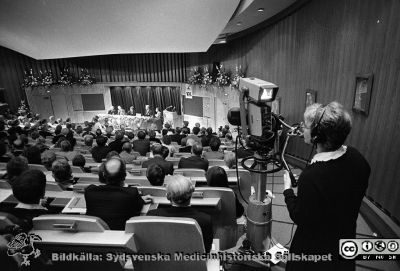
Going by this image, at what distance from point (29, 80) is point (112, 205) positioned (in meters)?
13.6

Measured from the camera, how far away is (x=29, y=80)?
12320mm

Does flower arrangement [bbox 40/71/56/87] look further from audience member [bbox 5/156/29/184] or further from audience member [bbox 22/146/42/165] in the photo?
audience member [bbox 5/156/29/184]

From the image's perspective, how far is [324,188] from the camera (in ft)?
4.06

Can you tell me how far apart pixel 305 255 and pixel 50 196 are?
2.51 m

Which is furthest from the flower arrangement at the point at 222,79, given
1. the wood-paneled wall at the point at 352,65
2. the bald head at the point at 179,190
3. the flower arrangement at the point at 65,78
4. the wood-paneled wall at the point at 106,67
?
the bald head at the point at 179,190

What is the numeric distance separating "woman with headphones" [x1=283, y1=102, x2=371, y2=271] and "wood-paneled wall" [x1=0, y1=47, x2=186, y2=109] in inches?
485

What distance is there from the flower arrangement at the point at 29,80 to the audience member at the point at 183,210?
13.6 m

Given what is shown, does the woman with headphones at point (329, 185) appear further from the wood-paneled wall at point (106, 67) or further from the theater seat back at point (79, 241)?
the wood-paneled wall at point (106, 67)

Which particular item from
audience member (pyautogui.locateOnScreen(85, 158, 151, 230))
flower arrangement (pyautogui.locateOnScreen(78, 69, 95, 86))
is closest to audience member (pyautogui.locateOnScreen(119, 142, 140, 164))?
audience member (pyautogui.locateOnScreen(85, 158, 151, 230))

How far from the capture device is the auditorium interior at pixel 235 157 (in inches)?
54.3

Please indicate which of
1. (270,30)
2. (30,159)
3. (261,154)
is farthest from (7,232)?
(270,30)

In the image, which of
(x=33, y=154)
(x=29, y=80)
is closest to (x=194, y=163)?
(x=33, y=154)

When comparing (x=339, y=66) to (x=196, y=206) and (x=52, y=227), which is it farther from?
(x=52, y=227)

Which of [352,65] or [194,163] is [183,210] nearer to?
[194,163]
